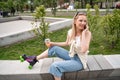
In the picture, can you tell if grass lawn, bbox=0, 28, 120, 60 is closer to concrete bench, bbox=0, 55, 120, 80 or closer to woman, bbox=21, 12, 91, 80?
concrete bench, bbox=0, 55, 120, 80

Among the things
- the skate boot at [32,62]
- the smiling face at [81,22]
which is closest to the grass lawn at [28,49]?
the skate boot at [32,62]

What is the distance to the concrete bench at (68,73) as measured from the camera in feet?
15.4

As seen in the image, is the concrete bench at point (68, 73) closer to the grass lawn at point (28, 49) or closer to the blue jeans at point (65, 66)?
the blue jeans at point (65, 66)

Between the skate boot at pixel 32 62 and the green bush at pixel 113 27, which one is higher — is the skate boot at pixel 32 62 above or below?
below

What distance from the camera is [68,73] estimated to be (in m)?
4.60

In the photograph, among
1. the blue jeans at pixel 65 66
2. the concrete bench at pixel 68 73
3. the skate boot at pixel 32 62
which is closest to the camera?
the blue jeans at pixel 65 66

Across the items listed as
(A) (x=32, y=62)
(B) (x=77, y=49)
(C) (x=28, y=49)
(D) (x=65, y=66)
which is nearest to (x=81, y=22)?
(B) (x=77, y=49)

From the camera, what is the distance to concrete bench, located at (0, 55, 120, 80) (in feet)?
15.4

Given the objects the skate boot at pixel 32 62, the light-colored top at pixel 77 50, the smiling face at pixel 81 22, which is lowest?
the skate boot at pixel 32 62

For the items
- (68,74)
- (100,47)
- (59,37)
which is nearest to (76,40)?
(68,74)

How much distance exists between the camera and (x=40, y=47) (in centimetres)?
777

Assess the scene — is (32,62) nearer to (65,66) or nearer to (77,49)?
(65,66)

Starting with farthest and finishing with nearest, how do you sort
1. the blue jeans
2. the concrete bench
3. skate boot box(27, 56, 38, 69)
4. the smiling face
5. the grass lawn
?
1. the grass lawn
2. skate boot box(27, 56, 38, 69)
3. the concrete bench
4. the smiling face
5. the blue jeans

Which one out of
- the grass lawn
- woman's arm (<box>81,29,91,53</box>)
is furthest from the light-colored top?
the grass lawn
